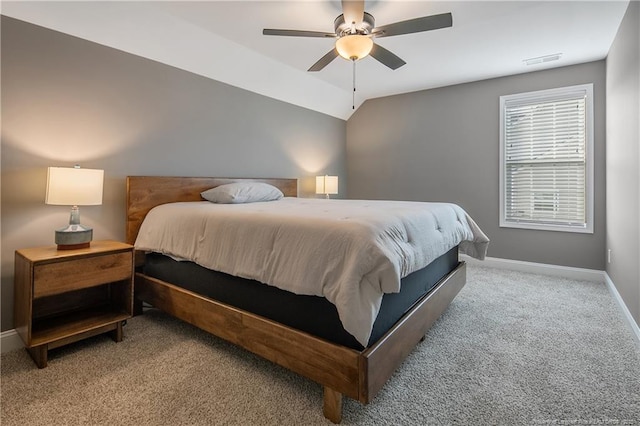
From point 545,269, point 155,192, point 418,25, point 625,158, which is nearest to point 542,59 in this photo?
point 625,158

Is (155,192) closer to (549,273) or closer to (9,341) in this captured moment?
(9,341)

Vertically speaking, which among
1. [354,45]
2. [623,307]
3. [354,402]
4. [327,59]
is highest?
[327,59]

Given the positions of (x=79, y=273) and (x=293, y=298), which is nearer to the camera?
(x=293, y=298)

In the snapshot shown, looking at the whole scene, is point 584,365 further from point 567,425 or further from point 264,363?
point 264,363

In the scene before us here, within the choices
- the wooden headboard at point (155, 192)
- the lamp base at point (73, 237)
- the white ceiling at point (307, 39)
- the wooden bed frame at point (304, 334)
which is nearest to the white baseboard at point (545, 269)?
the wooden bed frame at point (304, 334)

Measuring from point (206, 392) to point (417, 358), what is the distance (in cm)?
124

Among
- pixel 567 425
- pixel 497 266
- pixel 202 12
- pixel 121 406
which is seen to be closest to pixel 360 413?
pixel 567 425

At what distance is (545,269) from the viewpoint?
3732mm

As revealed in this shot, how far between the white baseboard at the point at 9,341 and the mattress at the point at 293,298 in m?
0.90

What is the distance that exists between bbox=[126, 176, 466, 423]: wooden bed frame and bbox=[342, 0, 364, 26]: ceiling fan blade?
196 centimetres

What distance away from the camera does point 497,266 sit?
13.2 ft

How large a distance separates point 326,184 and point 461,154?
6.32ft

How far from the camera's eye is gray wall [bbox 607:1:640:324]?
2199 mm

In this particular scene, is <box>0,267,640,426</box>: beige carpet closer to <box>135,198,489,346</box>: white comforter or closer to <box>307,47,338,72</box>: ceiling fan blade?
<box>135,198,489,346</box>: white comforter
